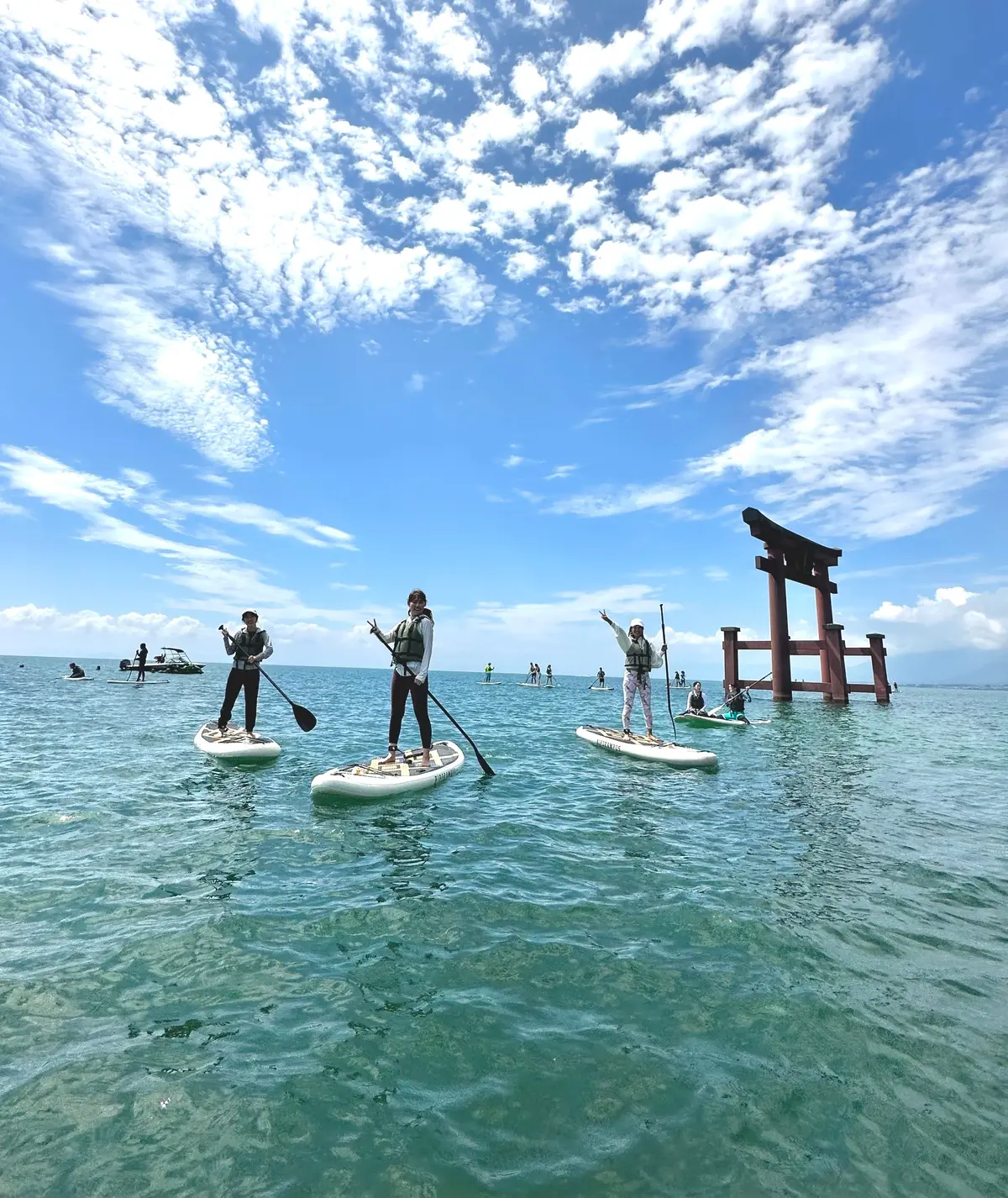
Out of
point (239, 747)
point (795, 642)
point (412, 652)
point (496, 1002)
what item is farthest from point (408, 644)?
point (795, 642)

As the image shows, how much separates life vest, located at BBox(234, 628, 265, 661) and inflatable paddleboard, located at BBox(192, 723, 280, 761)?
181 centimetres

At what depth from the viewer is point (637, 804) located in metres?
10.2

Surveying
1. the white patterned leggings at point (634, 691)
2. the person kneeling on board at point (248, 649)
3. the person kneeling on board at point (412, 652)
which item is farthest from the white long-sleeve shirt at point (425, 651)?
the white patterned leggings at point (634, 691)

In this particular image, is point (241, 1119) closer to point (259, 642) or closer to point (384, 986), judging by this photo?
point (384, 986)

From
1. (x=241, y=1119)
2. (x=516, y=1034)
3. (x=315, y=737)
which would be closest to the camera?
(x=241, y=1119)

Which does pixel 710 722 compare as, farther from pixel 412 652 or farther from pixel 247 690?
pixel 247 690

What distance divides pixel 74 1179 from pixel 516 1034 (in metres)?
2.24

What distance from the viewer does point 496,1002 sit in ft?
13.6

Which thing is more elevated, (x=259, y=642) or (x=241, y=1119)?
(x=259, y=642)

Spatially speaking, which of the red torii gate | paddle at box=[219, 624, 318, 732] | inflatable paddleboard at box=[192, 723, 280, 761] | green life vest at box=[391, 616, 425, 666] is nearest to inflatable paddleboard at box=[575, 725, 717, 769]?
green life vest at box=[391, 616, 425, 666]

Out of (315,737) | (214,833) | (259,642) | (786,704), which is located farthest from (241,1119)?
(786,704)

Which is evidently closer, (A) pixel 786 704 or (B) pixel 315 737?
(B) pixel 315 737

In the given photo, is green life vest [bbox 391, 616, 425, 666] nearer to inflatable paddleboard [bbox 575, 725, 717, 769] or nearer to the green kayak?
inflatable paddleboard [bbox 575, 725, 717, 769]

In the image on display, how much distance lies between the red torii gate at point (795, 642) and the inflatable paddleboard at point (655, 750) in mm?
20023
